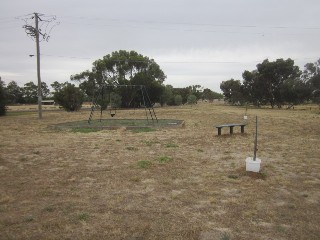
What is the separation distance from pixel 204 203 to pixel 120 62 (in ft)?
165

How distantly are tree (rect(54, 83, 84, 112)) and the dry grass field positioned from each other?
83.2 feet

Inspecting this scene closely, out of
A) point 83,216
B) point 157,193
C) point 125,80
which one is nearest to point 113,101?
point 125,80

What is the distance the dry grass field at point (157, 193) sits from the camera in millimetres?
4137

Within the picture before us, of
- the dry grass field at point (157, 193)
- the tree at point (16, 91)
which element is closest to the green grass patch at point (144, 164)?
the dry grass field at point (157, 193)

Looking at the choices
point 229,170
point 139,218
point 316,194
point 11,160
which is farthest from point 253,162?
point 11,160

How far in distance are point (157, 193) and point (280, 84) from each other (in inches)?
1858

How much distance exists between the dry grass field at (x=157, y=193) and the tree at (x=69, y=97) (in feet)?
83.2

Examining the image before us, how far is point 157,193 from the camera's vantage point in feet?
18.6

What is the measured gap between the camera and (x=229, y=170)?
7.39m

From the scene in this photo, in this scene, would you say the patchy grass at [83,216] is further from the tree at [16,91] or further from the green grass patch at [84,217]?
the tree at [16,91]

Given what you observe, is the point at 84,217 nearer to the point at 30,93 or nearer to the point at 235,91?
the point at 235,91

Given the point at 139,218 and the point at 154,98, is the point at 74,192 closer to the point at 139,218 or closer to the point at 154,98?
the point at 139,218

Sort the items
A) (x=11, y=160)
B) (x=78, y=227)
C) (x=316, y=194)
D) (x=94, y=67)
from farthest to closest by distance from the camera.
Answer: (x=94, y=67)
(x=11, y=160)
(x=316, y=194)
(x=78, y=227)

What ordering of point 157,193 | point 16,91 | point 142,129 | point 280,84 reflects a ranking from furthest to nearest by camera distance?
1. point 16,91
2. point 280,84
3. point 142,129
4. point 157,193
